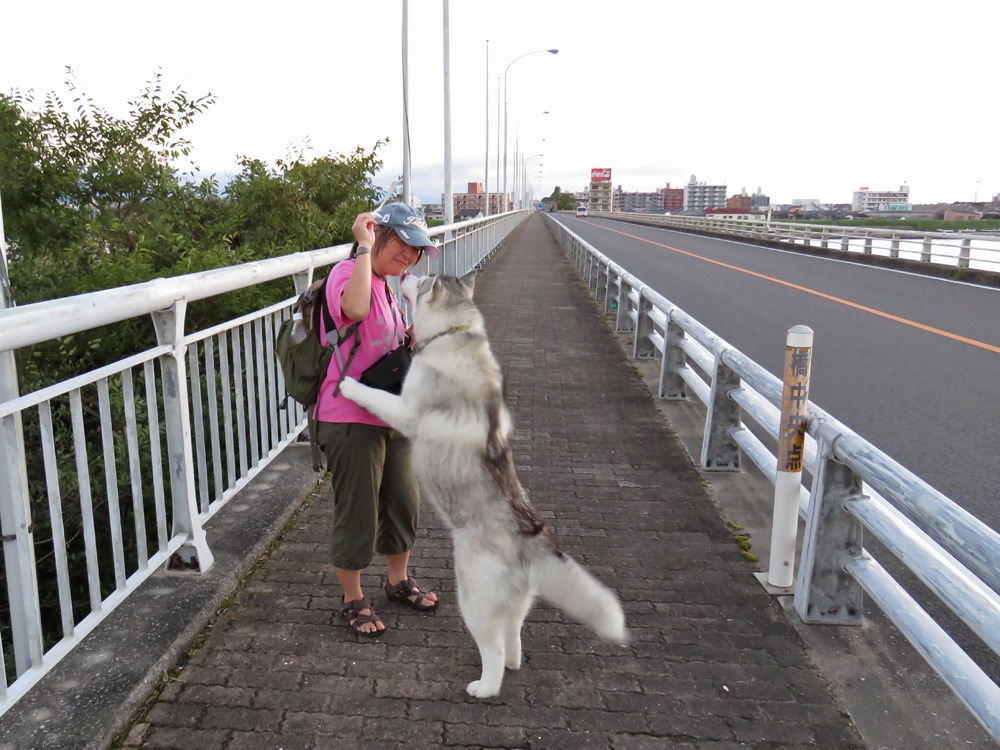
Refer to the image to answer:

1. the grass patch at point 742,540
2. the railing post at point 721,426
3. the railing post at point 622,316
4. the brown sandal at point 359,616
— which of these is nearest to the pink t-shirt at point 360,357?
the brown sandal at point 359,616

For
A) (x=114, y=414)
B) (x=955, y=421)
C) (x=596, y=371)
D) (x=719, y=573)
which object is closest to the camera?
(x=719, y=573)

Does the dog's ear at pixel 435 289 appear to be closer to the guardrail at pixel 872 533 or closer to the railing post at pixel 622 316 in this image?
the guardrail at pixel 872 533

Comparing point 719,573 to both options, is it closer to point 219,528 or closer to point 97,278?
point 219,528

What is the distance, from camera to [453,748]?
275cm

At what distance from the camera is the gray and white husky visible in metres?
2.78

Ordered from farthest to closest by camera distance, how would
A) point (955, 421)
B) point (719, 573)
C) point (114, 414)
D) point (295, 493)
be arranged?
1. point (955, 421)
2. point (114, 414)
3. point (295, 493)
4. point (719, 573)

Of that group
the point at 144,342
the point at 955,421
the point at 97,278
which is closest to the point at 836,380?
the point at 955,421

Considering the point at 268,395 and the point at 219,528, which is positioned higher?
the point at 268,395

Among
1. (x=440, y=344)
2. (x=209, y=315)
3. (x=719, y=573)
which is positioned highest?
(x=440, y=344)

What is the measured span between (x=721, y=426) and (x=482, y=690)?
3353 millimetres

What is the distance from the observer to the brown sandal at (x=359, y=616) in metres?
3.47

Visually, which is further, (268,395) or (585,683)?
(268,395)

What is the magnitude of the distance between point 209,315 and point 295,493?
534cm

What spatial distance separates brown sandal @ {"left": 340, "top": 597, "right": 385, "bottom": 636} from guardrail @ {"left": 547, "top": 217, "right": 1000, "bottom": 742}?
199 cm
